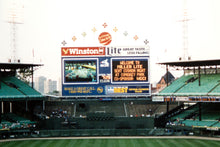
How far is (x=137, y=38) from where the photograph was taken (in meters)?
56.1

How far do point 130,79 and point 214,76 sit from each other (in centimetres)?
1426

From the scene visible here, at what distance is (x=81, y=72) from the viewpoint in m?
55.5

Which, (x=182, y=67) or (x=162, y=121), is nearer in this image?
(x=162, y=121)

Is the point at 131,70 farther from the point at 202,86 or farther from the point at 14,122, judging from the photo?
the point at 14,122

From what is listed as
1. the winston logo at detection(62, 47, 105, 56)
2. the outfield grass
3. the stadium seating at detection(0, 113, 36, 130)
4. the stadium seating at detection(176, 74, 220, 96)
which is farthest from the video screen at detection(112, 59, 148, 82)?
the stadium seating at detection(0, 113, 36, 130)

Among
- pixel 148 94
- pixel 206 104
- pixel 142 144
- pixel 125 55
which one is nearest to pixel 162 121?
pixel 148 94

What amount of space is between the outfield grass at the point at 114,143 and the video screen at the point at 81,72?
513 inches

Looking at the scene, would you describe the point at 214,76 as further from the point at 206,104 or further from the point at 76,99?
the point at 76,99

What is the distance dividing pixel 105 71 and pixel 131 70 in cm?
418

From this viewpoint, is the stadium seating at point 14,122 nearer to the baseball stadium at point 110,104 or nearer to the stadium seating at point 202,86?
the baseball stadium at point 110,104

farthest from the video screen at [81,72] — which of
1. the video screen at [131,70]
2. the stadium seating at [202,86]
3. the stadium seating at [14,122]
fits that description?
the stadium seating at [202,86]

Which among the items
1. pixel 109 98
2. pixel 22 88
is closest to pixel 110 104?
pixel 109 98

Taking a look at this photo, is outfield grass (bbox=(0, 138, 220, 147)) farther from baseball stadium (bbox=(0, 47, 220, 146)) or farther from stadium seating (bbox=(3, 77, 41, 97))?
stadium seating (bbox=(3, 77, 41, 97))

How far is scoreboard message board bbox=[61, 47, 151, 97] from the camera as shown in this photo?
181ft
